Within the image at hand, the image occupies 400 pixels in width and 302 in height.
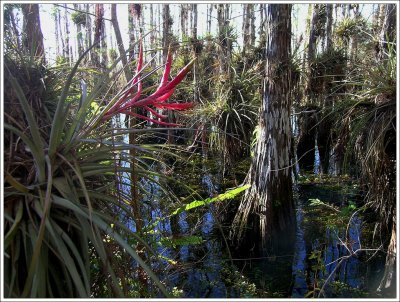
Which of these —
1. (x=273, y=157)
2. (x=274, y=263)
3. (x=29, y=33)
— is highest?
(x=29, y=33)

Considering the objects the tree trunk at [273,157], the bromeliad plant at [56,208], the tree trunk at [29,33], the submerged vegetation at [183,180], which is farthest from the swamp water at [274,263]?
the bromeliad plant at [56,208]

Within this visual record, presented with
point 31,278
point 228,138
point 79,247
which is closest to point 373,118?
point 79,247

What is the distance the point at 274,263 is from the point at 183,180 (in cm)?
125

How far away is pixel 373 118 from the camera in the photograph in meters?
2.59

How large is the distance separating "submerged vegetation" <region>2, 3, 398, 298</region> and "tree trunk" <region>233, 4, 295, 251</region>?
14 millimetres

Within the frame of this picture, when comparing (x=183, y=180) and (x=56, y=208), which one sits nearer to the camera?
(x=56, y=208)

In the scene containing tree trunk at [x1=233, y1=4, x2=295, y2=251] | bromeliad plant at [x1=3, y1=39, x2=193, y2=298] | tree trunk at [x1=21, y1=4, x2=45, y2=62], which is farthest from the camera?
tree trunk at [x1=233, y1=4, x2=295, y2=251]

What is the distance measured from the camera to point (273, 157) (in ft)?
12.1

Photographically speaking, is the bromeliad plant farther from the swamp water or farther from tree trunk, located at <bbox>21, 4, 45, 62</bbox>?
the swamp water

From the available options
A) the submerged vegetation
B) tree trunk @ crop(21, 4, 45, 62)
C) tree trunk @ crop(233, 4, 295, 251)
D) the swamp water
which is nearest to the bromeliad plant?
the submerged vegetation

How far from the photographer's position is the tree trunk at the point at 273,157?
3.53m

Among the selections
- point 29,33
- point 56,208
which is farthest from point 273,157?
point 56,208

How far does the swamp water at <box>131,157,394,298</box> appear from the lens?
10.1 feet

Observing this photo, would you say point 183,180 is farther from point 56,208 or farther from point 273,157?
point 56,208
